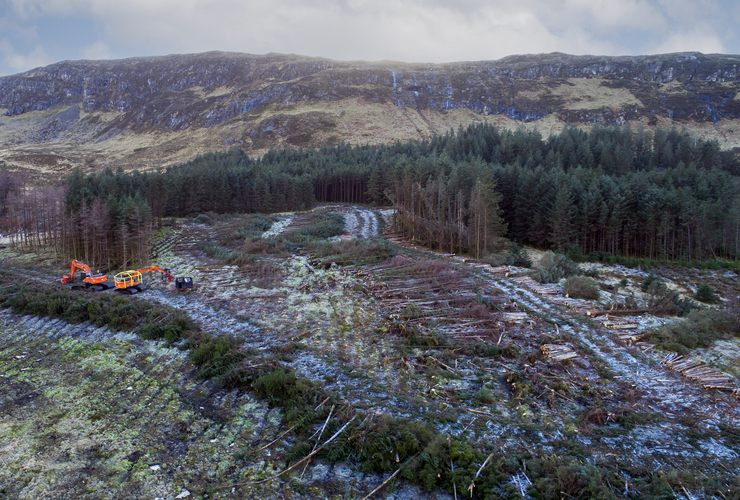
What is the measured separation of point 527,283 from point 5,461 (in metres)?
24.1

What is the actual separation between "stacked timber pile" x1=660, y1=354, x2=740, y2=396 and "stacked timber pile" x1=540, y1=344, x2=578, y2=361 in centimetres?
301

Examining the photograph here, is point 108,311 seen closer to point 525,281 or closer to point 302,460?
point 302,460

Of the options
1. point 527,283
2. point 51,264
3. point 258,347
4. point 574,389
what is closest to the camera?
point 574,389

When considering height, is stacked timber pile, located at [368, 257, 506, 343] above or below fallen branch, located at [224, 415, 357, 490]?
above

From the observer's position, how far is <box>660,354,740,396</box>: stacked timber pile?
12.1 metres

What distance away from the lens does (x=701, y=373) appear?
12859mm

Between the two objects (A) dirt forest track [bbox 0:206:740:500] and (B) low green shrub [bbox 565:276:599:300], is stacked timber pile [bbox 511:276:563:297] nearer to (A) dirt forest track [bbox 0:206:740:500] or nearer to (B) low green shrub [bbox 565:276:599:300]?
(B) low green shrub [bbox 565:276:599:300]

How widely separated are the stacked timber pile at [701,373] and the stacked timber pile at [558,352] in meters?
3.01

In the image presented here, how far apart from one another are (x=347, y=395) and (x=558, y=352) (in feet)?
26.2

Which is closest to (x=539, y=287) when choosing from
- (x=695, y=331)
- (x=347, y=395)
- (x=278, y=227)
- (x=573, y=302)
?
(x=573, y=302)

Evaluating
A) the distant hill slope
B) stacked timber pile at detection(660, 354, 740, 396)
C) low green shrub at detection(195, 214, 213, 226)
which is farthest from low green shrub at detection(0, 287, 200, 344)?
the distant hill slope

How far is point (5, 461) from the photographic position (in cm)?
905

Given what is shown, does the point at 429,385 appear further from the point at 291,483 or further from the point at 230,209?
the point at 230,209

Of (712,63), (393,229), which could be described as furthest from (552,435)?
(712,63)
